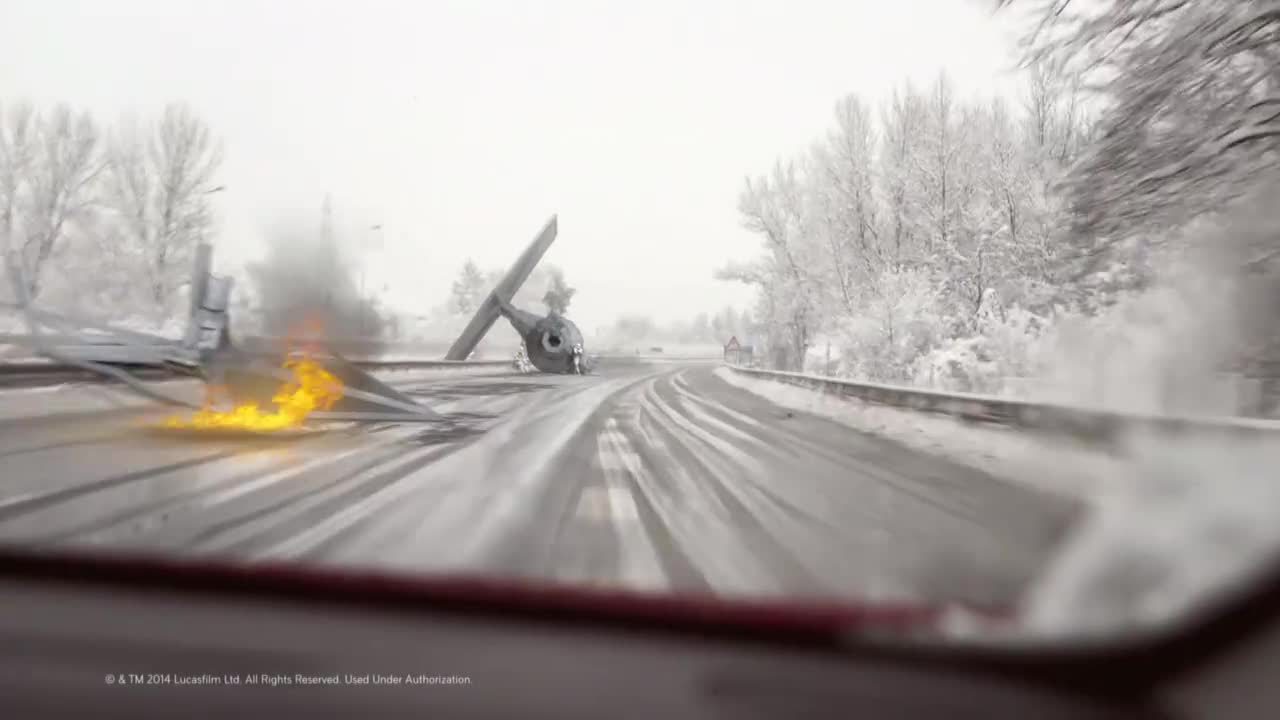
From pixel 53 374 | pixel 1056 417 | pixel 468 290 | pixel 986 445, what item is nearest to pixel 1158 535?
pixel 1056 417

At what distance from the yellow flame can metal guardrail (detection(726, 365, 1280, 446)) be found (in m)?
5.73

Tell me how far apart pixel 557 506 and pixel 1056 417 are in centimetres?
319

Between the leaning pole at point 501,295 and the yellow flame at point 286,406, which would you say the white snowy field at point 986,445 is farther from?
the yellow flame at point 286,406

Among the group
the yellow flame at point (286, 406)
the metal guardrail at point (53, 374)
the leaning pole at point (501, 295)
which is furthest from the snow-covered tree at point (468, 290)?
the metal guardrail at point (53, 374)

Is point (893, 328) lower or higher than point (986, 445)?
higher

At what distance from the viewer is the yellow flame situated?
593 centimetres

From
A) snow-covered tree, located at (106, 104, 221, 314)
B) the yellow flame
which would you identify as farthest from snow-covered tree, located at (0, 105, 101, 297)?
the yellow flame

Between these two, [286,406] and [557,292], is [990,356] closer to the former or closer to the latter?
[557,292]

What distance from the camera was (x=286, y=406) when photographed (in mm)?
6281

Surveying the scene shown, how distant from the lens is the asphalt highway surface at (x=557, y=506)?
9.25 ft

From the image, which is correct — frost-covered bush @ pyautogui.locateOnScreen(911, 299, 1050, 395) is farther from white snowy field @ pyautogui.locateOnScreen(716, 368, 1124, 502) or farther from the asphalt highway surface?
the asphalt highway surface

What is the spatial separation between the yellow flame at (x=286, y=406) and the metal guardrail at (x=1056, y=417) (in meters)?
5.73

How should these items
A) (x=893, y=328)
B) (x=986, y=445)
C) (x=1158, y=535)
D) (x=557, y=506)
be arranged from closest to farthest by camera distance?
(x=1158, y=535) < (x=557, y=506) < (x=986, y=445) < (x=893, y=328)

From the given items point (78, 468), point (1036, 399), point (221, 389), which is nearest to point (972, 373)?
point (1036, 399)
